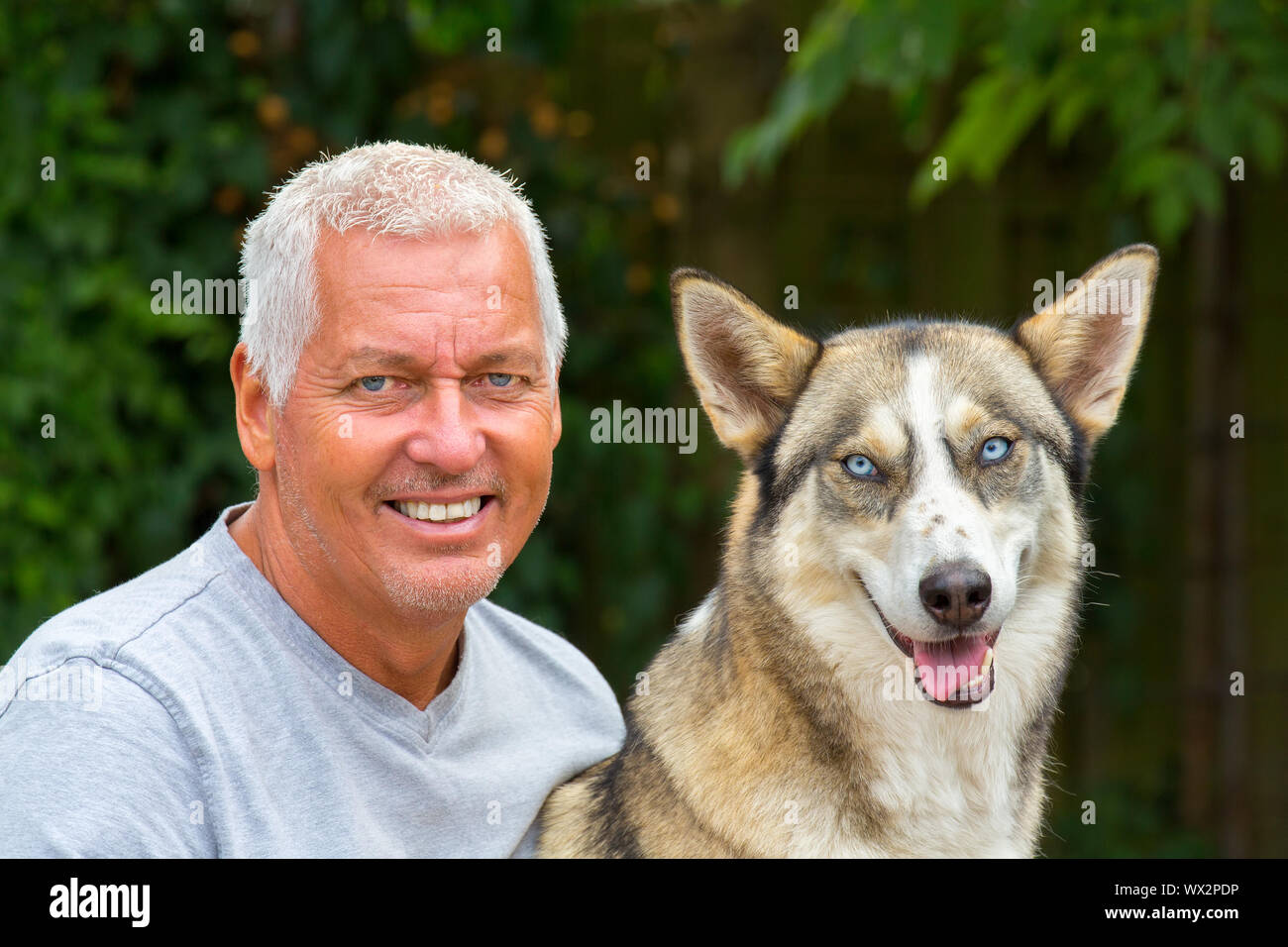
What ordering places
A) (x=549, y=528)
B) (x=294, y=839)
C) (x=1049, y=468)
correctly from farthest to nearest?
1. (x=549, y=528)
2. (x=1049, y=468)
3. (x=294, y=839)

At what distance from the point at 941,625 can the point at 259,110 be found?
4137 mm

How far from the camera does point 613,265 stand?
5.66 metres

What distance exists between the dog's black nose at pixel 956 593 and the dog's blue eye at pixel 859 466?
27cm

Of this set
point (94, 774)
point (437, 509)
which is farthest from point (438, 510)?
point (94, 774)

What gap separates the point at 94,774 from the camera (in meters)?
1.92

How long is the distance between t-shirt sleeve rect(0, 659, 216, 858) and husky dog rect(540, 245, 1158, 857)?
0.82 m

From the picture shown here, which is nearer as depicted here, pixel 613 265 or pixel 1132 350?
pixel 1132 350

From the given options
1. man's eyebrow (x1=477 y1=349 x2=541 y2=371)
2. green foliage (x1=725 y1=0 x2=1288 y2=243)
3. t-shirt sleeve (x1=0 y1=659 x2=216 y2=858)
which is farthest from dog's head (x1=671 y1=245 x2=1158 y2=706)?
green foliage (x1=725 y1=0 x2=1288 y2=243)

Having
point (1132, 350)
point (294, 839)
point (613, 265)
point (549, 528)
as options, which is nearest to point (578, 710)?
point (294, 839)

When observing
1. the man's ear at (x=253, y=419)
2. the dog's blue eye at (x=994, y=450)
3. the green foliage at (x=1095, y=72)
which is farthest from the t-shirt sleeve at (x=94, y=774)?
the green foliage at (x=1095, y=72)

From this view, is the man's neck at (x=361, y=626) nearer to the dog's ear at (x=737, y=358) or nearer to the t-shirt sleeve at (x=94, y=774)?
the t-shirt sleeve at (x=94, y=774)

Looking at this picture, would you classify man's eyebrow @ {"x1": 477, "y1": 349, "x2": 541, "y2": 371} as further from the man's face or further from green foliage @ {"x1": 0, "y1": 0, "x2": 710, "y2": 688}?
green foliage @ {"x1": 0, "y1": 0, "x2": 710, "y2": 688}
